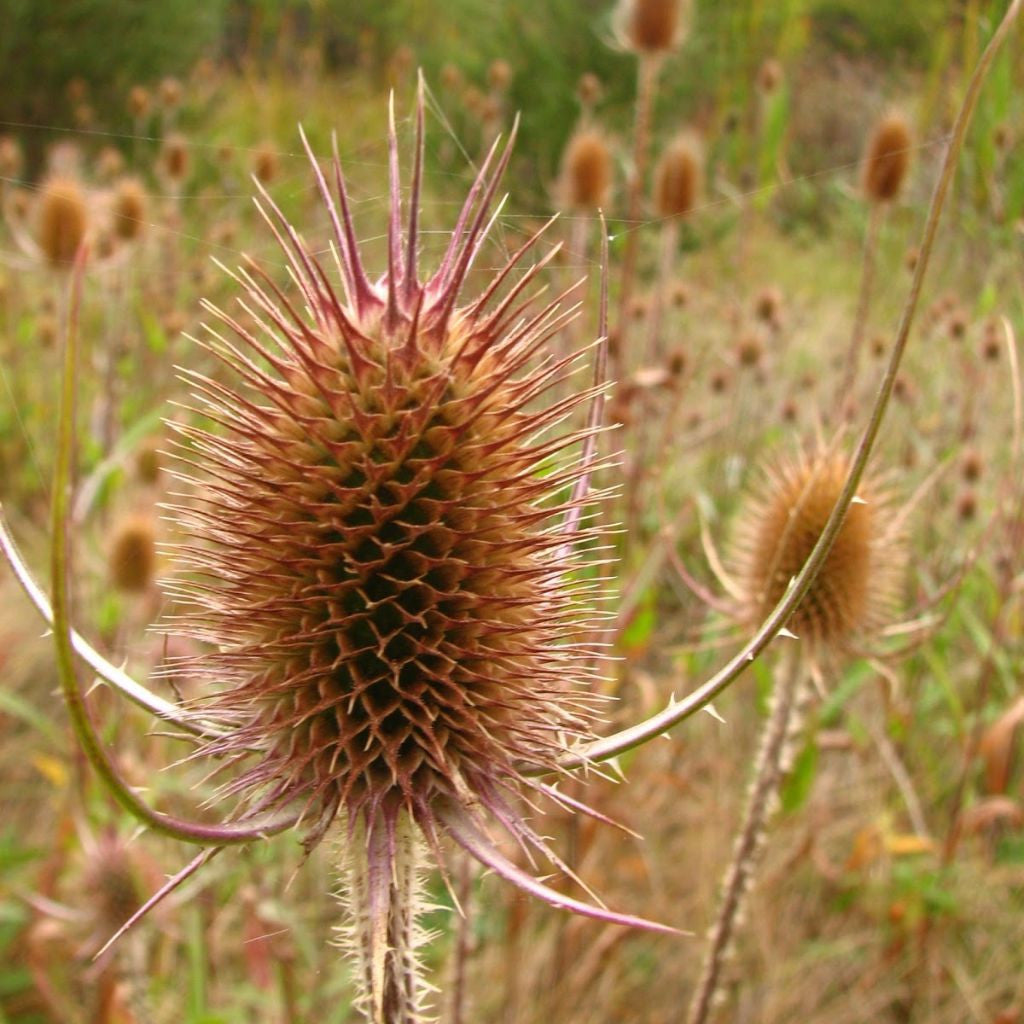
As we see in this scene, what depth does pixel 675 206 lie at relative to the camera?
385 cm

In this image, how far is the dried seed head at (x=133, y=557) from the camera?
10.3 ft

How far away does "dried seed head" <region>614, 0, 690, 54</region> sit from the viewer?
3.78 meters

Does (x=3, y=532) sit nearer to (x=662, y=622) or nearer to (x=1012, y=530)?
(x=1012, y=530)

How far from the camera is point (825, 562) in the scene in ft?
7.55

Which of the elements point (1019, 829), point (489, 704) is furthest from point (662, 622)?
point (489, 704)

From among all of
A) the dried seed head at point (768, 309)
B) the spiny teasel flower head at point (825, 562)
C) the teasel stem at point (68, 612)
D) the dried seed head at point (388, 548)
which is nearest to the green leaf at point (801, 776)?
the spiny teasel flower head at point (825, 562)

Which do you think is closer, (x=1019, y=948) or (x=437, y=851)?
(x=437, y=851)

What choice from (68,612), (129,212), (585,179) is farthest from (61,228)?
(68,612)

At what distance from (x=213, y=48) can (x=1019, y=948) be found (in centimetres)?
1231

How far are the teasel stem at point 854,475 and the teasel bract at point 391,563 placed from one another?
0.13 metres

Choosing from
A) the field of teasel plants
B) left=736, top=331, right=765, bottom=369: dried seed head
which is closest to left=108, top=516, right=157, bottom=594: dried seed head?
the field of teasel plants

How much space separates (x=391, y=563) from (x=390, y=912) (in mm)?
424

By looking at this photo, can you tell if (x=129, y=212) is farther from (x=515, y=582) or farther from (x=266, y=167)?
(x=515, y=582)

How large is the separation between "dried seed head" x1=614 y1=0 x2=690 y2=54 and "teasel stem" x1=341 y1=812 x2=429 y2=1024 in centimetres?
319
